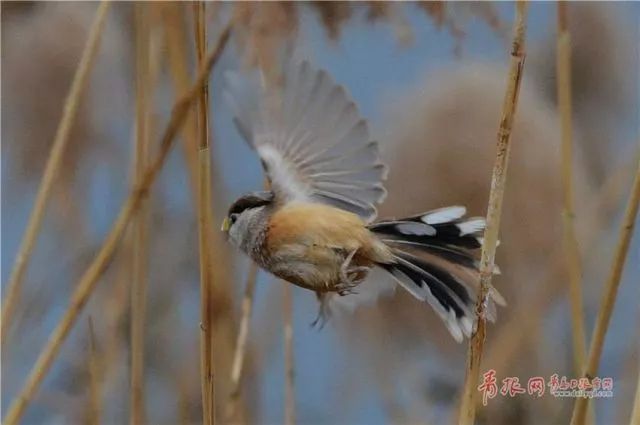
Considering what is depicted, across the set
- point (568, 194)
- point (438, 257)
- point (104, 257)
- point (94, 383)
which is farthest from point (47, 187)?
point (568, 194)

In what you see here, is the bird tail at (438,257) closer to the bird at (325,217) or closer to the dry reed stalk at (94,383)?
the bird at (325,217)

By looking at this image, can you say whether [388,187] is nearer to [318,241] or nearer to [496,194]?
[318,241]

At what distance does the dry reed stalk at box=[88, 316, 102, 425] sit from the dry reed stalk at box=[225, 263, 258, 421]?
0.13 metres

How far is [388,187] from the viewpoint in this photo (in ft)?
2.34

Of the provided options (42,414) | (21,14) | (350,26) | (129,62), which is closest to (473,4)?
(350,26)

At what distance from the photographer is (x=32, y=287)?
2.37ft

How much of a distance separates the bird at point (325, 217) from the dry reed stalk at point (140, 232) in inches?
3.3

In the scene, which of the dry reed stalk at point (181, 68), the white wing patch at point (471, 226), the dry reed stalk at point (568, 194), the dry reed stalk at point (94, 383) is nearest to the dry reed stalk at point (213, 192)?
the dry reed stalk at point (181, 68)

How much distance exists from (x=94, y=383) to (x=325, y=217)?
0.29 metres

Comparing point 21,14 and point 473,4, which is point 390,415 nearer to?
point 473,4

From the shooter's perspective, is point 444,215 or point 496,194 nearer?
point 496,194

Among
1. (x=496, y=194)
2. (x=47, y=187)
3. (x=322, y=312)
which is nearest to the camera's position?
(x=496, y=194)

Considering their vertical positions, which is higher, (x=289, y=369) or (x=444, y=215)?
(x=444, y=215)

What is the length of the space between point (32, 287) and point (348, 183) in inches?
12.8
